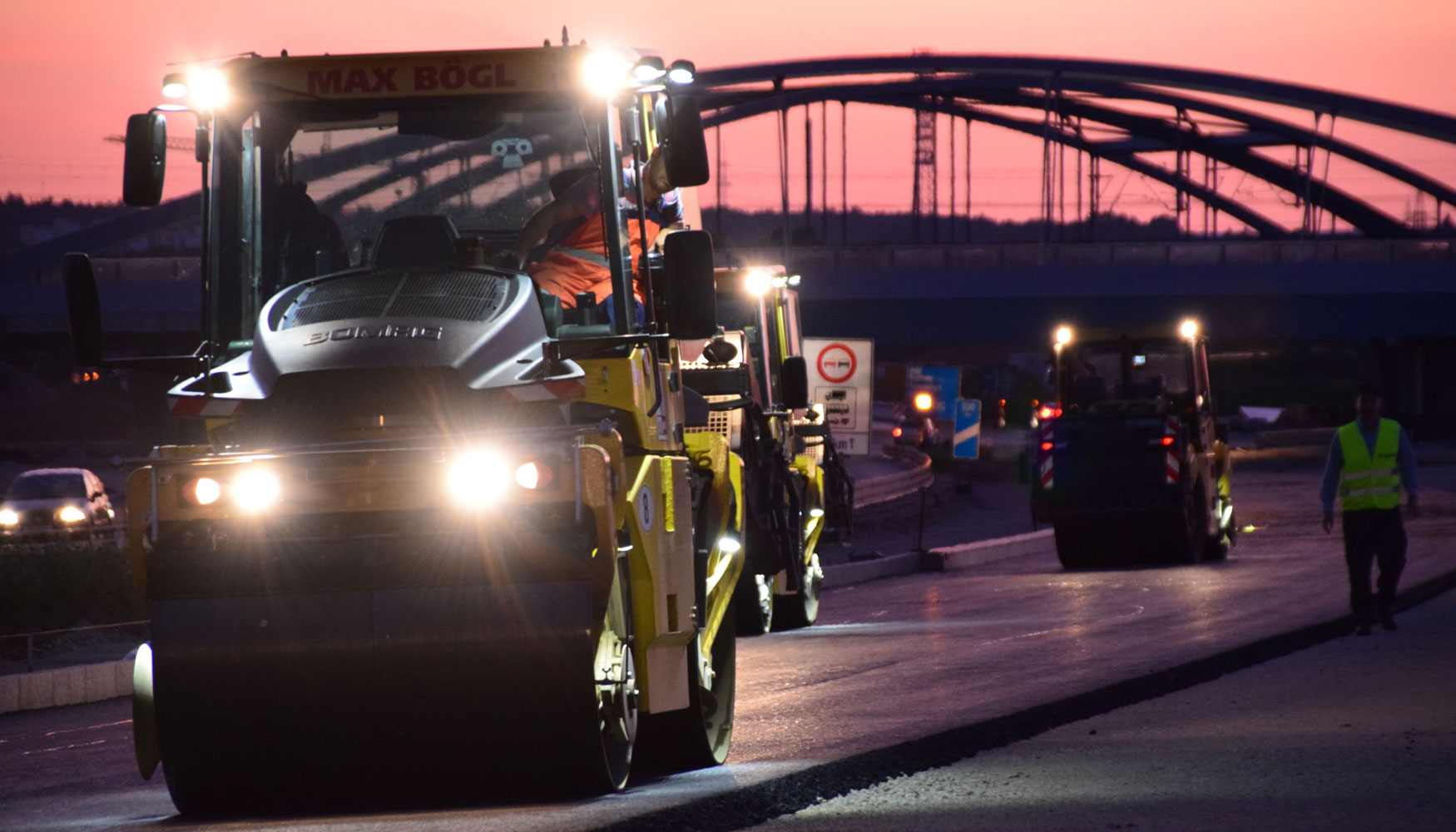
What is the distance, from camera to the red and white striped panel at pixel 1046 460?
25.5 meters

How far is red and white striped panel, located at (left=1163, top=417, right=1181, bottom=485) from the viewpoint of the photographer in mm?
24812

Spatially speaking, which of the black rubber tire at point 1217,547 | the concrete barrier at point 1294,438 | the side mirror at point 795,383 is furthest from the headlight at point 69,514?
the concrete barrier at point 1294,438

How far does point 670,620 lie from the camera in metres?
8.55

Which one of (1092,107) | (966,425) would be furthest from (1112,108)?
(966,425)

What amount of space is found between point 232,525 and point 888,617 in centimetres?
1244

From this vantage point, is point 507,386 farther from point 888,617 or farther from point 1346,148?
point 1346,148

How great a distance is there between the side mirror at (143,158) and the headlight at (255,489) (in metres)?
1.63

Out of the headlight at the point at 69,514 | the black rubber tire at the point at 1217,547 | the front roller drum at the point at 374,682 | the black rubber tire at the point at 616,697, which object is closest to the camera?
the front roller drum at the point at 374,682

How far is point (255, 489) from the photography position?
298 inches

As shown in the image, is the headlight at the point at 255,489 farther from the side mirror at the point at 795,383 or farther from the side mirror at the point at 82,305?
the side mirror at the point at 795,383

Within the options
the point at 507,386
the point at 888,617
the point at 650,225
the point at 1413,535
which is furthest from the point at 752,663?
the point at 1413,535

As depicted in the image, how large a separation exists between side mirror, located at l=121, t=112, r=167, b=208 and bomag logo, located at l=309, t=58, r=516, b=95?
2.51 ft

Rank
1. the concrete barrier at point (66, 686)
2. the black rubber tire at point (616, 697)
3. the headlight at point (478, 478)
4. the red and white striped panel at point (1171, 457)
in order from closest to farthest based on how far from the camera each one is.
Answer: the headlight at point (478, 478)
the black rubber tire at point (616, 697)
the concrete barrier at point (66, 686)
the red and white striped panel at point (1171, 457)

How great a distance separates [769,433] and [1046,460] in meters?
8.94
